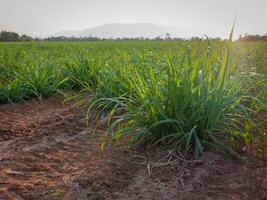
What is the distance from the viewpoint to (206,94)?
1.72 meters

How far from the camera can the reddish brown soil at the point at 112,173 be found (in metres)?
1.27

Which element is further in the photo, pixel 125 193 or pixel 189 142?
pixel 189 142

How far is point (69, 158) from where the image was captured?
1.65 m

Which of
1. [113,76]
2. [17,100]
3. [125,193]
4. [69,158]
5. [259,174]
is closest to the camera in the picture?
[125,193]

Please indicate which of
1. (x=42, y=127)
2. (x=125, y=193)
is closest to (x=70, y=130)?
(x=42, y=127)

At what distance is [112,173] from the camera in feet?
4.75

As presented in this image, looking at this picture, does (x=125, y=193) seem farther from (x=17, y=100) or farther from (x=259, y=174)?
(x=17, y=100)

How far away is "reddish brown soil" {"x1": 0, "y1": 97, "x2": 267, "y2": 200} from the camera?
1271 mm

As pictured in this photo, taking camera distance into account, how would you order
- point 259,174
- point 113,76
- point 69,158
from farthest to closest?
point 113,76 < point 69,158 < point 259,174

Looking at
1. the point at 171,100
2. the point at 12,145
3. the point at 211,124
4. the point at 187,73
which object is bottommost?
the point at 12,145

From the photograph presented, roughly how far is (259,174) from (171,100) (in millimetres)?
620

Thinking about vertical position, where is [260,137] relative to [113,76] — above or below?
below

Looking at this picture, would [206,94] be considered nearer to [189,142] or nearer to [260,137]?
[189,142]

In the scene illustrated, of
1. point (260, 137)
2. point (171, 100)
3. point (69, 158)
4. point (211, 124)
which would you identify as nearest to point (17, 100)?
point (69, 158)
